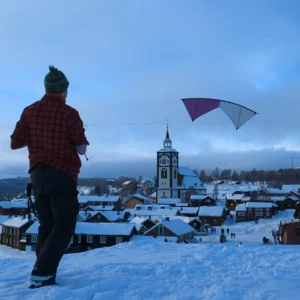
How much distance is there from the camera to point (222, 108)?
288 inches

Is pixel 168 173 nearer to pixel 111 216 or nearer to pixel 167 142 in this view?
pixel 167 142

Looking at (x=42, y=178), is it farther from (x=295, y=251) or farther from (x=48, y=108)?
(x=295, y=251)

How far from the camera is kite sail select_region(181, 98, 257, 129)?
7273 mm

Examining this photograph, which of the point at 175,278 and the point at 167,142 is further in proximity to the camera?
the point at 167,142

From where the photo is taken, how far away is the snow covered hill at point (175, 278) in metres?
3.54

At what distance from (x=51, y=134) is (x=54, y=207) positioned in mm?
768

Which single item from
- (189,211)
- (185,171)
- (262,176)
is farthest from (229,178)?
(189,211)

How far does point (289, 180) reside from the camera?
13588 cm

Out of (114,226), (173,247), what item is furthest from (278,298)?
(114,226)

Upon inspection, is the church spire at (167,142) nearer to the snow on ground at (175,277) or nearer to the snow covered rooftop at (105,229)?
the snow covered rooftop at (105,229)

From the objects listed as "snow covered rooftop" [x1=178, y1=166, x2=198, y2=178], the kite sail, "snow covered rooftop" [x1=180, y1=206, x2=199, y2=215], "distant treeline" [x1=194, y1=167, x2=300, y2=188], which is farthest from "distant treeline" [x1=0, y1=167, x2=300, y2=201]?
the kite sail

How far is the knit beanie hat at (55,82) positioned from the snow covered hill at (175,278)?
82.2 inches

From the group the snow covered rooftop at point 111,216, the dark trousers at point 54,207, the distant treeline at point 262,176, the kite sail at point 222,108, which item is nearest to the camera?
the dark trousers at point 54,207

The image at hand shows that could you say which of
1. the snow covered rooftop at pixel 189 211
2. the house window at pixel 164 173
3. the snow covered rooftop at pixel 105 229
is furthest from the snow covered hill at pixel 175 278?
the house window at pixel 164 173
